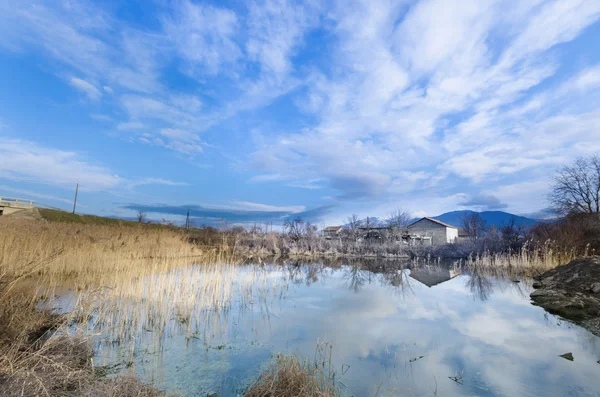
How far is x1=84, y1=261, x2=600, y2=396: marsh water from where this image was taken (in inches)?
148

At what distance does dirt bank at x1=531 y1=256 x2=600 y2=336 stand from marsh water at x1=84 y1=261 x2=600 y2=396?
0.50 metres

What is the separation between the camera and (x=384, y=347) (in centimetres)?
498

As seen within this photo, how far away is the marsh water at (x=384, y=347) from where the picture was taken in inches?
148

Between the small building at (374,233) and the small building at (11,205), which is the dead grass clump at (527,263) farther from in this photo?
the small building at (11,205)

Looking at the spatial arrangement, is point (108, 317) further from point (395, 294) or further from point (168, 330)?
point (395, 294)

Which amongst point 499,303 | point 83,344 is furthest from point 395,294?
point 83,344

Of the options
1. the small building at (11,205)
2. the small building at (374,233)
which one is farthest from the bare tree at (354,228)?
the small building at (11,205)

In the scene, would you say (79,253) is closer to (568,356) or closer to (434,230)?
(568,356)

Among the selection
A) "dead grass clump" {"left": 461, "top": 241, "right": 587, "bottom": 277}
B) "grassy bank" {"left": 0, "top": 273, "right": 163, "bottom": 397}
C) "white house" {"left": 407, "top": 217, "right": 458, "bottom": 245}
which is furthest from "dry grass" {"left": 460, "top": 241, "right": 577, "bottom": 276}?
"white house" {"left": 407, "top": 217, "right": 458, "bottom": 245}

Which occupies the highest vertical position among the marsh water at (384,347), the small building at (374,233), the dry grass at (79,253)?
the small building at (374,233)

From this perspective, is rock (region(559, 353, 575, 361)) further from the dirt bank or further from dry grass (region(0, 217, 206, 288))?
dry grass (region(0, 217, 206, 288))

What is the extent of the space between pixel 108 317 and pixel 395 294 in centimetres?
783

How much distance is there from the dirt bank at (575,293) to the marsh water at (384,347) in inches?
19.6

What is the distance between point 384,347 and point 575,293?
718 cm
